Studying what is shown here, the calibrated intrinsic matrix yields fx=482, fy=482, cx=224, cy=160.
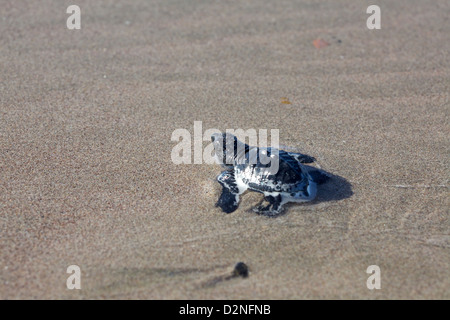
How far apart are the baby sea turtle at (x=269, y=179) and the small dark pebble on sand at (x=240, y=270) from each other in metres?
0.50

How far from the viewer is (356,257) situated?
2758 mm

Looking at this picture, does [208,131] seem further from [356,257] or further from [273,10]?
[273,10]

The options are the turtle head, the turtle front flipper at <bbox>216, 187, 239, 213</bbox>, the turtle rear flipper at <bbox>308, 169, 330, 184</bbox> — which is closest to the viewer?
the turtle front flipper at <bbox>216, 187, 239, 213</bbox>

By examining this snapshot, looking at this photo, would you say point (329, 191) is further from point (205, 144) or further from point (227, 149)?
point (205, 144)

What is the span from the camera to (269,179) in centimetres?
317

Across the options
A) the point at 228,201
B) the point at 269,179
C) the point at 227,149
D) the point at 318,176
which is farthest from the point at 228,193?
the point at 318,176

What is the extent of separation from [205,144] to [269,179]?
0.80 metres

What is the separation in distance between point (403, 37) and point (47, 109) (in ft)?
12.8

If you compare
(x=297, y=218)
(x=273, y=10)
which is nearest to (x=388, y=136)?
(x=297, y=218)

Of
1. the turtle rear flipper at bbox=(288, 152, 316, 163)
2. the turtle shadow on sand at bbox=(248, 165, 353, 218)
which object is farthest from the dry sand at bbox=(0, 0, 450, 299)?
the turtle rear flipper at bbox=(288, 152, 316, 163)

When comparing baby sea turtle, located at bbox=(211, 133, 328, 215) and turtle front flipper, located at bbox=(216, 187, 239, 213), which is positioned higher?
baby sea turtle, located at bbox=(211, 133, 328, 215)

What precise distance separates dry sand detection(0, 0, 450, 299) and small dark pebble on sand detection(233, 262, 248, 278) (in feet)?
0.13

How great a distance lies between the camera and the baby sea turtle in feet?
10.3

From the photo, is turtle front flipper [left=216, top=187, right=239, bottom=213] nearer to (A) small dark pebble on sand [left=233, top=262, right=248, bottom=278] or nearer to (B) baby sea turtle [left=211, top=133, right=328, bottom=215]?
(B) baby sea turtle [left=211, top=133, right=328, bottom=215]
